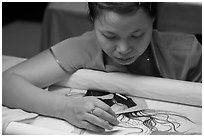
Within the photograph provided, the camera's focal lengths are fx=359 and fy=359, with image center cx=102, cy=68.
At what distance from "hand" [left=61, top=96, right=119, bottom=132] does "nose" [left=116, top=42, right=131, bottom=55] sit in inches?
4.5

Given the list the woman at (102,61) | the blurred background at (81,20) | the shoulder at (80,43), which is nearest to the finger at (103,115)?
the woman at (102,61)

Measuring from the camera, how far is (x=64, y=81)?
2.59ft

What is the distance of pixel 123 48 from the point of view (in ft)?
2.24

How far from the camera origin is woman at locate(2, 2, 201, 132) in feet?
2.14

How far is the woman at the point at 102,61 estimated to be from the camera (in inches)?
25.7

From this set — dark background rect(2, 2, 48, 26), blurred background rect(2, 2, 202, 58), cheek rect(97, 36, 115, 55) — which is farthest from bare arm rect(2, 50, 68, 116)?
dark background rect(2, 2, 48, 26)

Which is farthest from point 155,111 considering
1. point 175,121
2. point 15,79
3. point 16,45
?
point 16,45

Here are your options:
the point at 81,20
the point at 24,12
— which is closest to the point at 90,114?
the point at 81,20

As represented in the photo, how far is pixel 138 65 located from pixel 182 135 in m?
0.26

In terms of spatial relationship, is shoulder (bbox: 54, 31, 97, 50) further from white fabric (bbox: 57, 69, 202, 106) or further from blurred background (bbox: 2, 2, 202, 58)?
blurred background (bbox: 2, 2, 202, 58)

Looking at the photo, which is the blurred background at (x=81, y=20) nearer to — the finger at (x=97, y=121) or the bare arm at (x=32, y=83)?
the bare arm at (x=32, y=83)

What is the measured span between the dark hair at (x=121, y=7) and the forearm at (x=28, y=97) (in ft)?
0.62

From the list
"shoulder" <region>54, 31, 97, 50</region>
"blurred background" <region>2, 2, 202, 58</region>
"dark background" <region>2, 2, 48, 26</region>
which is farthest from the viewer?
"dark background" <region>2, 2, 48, 26</region>

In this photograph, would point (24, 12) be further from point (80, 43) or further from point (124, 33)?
point (124, 33)
